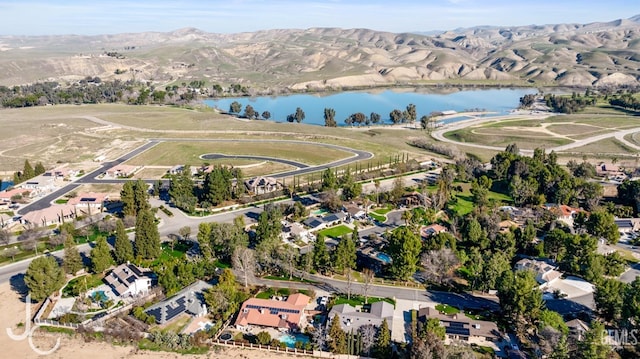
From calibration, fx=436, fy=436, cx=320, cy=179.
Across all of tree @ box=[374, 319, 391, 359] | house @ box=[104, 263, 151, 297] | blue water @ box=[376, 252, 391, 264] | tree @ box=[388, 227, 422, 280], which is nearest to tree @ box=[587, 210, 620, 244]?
tree @ box=[388, 227, 422, 280]

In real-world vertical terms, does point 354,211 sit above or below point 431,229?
above

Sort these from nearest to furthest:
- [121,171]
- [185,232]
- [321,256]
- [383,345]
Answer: [383,345] → [321,256] → [185,232] → [121,171]

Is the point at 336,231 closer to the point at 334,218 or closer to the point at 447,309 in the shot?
the point at 334,218

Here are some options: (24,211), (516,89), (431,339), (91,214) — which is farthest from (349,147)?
(516,89)

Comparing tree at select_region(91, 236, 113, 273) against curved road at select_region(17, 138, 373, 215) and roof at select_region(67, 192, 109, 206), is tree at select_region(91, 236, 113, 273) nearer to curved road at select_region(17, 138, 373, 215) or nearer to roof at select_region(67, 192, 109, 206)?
roof at select_region(67, 192, 109, 206)

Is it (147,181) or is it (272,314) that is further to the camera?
(147,181)

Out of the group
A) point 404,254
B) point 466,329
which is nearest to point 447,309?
point 466,329
